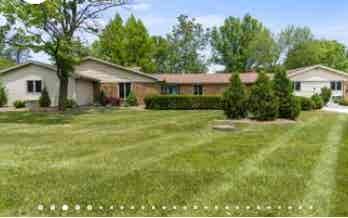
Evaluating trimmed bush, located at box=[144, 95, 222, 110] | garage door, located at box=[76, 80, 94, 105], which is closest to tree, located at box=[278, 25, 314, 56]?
trimmed bush, located at box=[144, 95, 222, 110]

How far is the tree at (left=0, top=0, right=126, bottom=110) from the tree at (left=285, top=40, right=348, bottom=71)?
36.3m

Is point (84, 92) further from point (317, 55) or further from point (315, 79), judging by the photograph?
point (317, 55)

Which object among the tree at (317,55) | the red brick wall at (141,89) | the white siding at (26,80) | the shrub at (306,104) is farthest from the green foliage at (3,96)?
the tree at (317,55)

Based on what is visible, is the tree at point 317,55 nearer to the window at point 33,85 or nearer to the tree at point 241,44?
the tree at point 241,44

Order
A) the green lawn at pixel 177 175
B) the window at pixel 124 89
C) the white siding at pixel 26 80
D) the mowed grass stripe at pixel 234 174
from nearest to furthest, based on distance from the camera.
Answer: the green lawn at pixel 177 175 → the mowed grass stripe at pixel 234 174 → the white siding at pixel 26 80 → the window at pixel 124 89

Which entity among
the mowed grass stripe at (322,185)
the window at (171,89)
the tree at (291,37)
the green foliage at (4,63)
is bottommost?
the mowed grass stripe at (322,185)

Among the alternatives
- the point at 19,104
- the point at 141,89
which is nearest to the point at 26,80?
the point at 19,104

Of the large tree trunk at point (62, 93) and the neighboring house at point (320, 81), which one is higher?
the neighboring house at point (320, 81)

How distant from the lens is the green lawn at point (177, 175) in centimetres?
456

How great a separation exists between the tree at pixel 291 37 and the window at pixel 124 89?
108 ft

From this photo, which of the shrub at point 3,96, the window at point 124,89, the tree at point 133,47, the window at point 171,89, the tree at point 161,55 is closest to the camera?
the shrub at point 3,96

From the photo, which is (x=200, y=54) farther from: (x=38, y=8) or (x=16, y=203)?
(x=16, y=203)

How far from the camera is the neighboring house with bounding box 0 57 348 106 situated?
90.1 ft

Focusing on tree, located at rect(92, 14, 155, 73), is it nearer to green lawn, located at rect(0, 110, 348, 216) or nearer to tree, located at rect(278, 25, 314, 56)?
tree, located at rect(278, 25, 314, 56)
